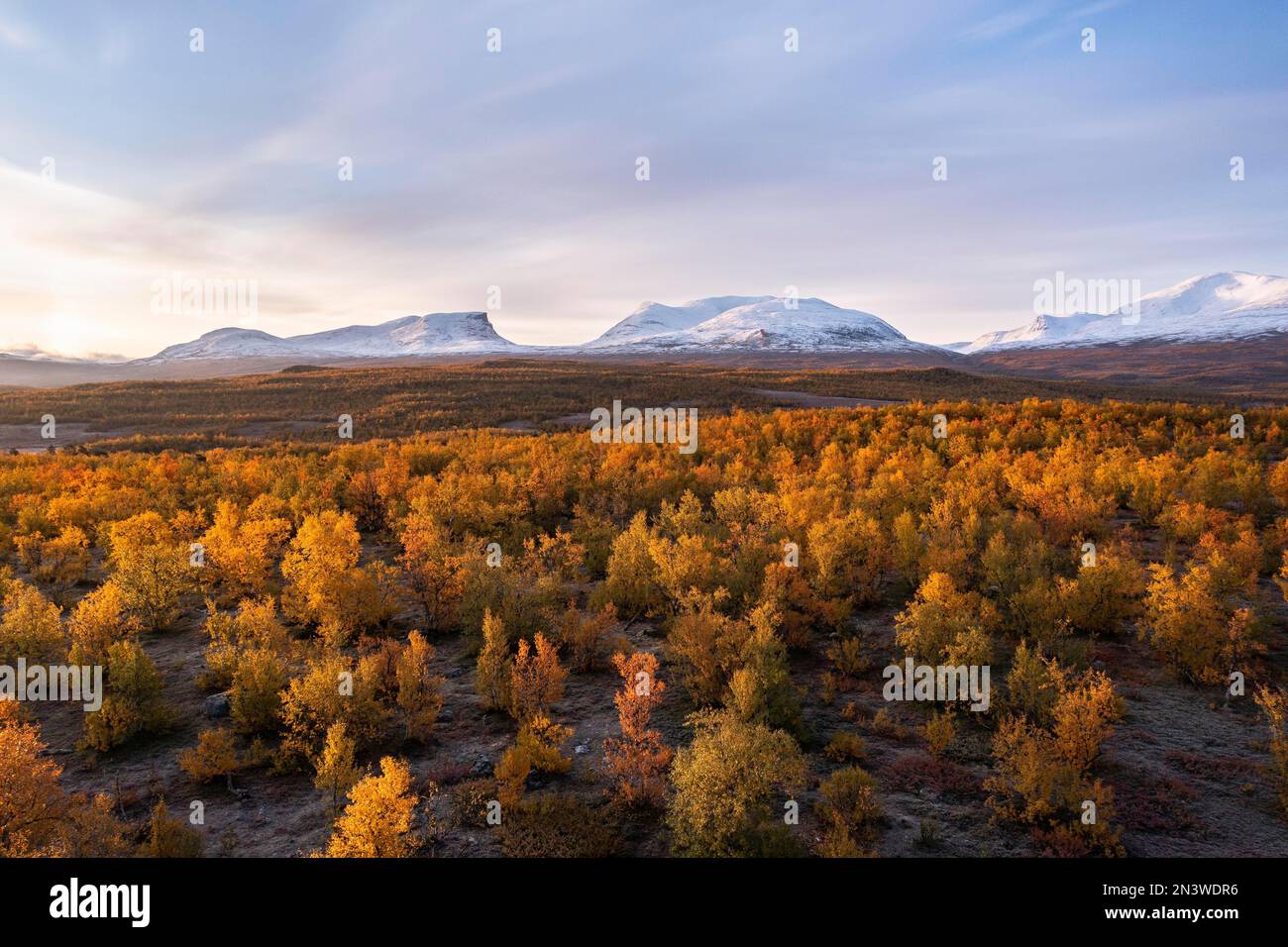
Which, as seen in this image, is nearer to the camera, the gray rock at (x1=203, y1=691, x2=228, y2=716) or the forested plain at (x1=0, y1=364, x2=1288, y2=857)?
the forested plain at (x1=0, y1=364, x2=1288, y2=857)

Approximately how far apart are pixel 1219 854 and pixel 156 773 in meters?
10.9

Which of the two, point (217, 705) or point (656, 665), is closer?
point (217, 705)

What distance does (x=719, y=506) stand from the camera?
54.0 ft

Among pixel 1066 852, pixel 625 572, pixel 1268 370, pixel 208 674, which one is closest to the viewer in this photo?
pixel 1066 852

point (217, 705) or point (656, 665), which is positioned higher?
point (656, 665)

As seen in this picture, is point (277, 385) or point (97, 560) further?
point (277, 385)

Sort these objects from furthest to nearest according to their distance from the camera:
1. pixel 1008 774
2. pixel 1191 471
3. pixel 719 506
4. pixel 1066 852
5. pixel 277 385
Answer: pixel 277 385
pixel 1191 471
pixel 719 506
pixel 1008 774
pixel 1066 852

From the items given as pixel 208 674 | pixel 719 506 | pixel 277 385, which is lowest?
pixel 208 674

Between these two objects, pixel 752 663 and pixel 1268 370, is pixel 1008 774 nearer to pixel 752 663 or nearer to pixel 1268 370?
pixel 752 663

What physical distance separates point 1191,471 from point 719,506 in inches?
580

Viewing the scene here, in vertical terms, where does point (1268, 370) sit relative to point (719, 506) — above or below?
above

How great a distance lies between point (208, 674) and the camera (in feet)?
29.4

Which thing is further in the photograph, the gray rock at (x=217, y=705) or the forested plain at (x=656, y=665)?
the gray rock at (x=217, y=705)
